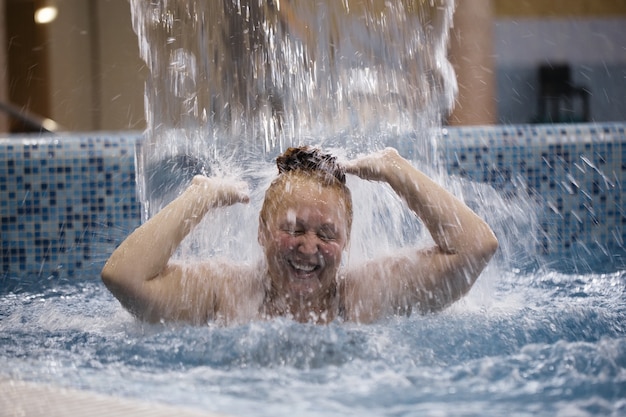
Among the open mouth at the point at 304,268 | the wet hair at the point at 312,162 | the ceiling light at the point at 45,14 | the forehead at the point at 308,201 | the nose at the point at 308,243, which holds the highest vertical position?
the ceiling light at the point at 45,14

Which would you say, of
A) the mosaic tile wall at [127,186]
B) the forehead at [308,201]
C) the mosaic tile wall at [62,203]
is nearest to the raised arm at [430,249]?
the forehead at [308,201]

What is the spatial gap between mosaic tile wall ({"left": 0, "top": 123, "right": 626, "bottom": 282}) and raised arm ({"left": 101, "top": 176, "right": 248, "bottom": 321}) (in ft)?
4.86

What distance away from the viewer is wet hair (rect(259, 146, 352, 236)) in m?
2.16

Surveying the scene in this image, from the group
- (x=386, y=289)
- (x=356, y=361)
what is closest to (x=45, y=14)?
(x=386, y=289)

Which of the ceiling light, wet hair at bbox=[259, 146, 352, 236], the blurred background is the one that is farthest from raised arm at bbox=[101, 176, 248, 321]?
the ceiling light

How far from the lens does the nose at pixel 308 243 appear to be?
2057 mm

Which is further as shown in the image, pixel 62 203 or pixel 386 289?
pixel 62 203

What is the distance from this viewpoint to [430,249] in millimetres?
2277

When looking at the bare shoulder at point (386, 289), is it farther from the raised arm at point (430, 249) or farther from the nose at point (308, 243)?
the nose at point (308, 243)

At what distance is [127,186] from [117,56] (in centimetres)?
249

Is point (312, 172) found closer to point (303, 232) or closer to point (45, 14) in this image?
point (303, 232)

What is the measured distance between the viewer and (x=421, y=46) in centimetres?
406

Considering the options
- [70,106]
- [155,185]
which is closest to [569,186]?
[155,185]

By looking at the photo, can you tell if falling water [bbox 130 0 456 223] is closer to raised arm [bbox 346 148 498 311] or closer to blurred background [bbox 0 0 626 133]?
raised arm [bbox 346 148 498 311]
